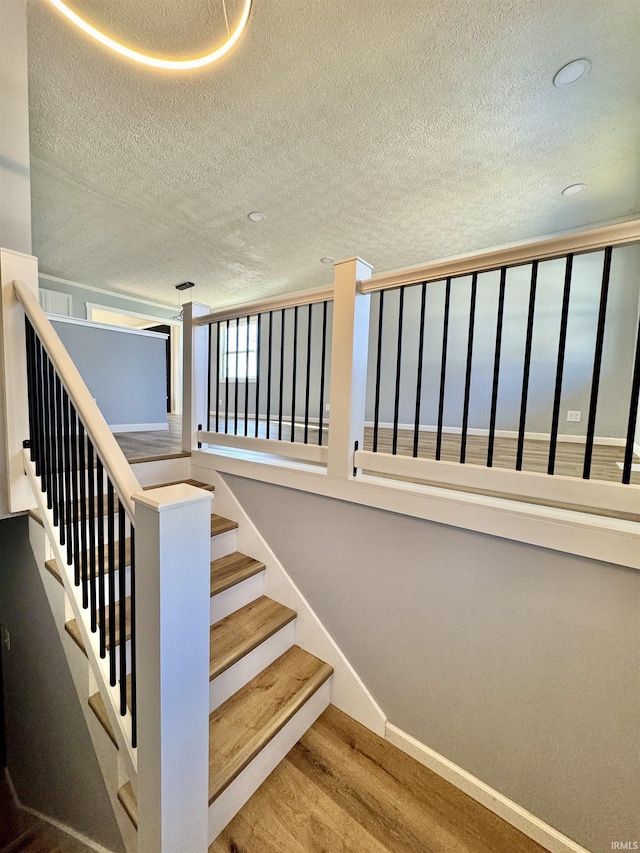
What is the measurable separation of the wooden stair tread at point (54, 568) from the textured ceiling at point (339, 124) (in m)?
2.76

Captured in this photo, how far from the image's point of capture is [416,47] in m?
1.80

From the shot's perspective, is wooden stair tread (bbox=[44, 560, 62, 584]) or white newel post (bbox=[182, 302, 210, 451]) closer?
wooden stair tread (bbox=[44, 560, 62, 584])

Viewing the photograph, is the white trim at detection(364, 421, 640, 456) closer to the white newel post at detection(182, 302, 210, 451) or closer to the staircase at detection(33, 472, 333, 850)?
the white newel post at detection(182, 302, 210, 451)

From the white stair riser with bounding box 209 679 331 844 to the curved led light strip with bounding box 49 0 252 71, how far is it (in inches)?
131

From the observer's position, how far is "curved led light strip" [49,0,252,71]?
163 cm

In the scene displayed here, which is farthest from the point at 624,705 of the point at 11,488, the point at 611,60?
the point at 611,60

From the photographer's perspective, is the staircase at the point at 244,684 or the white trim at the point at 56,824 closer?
the staircase at the point at 244,684

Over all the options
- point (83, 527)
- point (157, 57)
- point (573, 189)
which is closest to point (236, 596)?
point (83, 527)

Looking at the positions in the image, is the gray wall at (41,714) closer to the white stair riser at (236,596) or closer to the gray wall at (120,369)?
the white stair riser at (236,596)

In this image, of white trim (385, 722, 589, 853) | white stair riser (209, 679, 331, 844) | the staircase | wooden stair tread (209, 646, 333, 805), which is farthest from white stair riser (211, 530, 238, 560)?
white trim (385, 722, 589, 853)

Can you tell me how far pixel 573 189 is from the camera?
2.96m

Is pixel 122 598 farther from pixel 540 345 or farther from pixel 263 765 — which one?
pixel 540 345

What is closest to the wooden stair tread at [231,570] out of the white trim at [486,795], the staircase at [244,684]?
the staircase at [244,684]

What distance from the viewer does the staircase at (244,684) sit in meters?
1.23
